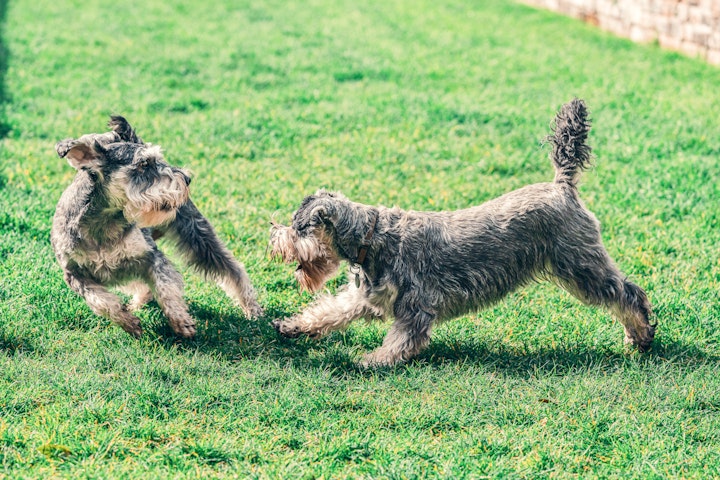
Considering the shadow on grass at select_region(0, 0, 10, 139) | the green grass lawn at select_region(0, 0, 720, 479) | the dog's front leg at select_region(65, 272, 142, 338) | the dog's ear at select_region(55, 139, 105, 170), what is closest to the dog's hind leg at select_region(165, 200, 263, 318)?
the green grass lawn at select_region(0, 0, 720, 479)

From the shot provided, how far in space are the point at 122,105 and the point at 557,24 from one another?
8.37 m

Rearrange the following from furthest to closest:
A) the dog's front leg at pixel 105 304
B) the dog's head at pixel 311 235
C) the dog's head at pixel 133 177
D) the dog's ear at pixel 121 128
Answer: the dog's ear at pixel 121 128
the dog's front leg at pixel 105 304
the dog's head at pixel 133 177
the dog's head at pixel 311 235

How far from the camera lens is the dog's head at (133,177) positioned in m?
5.06

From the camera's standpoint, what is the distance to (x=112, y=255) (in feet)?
17.2

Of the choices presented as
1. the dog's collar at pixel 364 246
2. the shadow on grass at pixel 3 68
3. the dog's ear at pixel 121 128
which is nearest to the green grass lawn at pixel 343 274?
the shadow on grass at pixel 3 68

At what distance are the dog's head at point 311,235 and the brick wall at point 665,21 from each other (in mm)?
9257

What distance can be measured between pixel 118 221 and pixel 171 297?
0.58m

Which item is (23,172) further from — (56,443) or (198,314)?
(56,443)

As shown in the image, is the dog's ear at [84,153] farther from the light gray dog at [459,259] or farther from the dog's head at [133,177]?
the light gray dog at [459,259]

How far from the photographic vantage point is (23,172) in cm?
778

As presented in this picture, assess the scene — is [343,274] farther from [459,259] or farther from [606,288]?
[606,288]

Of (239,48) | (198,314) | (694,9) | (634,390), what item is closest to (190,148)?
(198,314)

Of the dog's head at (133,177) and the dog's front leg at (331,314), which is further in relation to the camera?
the dog's front leg at (331,314)

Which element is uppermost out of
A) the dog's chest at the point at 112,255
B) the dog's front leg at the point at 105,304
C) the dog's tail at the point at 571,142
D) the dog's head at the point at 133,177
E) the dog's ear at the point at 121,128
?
the dog's tail at the point at 571,142
